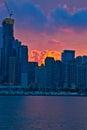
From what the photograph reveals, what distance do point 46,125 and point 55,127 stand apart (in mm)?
3427

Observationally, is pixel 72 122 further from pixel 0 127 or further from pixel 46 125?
pixel 0 127

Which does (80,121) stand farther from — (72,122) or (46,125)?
(46,125)

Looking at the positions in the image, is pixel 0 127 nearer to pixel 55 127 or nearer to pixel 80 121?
pixel 55 127

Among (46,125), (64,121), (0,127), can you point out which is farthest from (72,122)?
(0,127)

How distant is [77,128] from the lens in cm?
8156

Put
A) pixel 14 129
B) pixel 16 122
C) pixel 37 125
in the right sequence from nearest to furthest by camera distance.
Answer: pixel 14 129
pixel 37 125
pixel 16 122

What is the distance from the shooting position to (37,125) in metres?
85.2

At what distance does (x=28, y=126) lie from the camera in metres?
83.0

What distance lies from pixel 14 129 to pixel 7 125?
742 cm

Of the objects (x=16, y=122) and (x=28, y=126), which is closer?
(x=28, y=126)

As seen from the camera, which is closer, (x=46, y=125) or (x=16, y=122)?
(x=46, y=125)

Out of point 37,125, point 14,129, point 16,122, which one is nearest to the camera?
point 14,129

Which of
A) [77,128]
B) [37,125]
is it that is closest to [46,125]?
[37,125]

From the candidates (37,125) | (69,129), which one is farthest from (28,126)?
(69,129)
